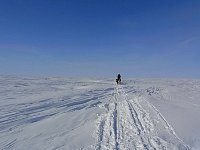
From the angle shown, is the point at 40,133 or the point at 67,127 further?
the point at 67,127

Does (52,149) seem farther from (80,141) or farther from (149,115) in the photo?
(149,115)

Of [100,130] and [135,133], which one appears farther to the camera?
[100,130]

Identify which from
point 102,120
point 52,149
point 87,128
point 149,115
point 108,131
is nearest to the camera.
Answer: point 52,149

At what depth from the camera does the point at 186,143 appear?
7422 millimetres

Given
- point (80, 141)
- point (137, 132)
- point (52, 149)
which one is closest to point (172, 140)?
point (137, 132)

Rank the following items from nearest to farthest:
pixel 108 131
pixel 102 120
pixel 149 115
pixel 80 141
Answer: pixel 80 141 → pixel 108 131 → pixel 102 120 → pixel 149 115

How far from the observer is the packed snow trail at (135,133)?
6.76 meters

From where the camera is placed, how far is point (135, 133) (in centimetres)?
793

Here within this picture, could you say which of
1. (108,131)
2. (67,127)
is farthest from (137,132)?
(67,127)

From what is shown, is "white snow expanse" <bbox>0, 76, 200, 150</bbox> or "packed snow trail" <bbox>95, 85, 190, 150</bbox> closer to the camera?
"packed snow trail" <bbox>95, 85, 190, 150</bbox>

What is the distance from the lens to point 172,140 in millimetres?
7543

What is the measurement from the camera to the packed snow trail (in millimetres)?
6758

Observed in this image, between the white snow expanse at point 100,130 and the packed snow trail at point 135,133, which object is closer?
the packed snow trail at point 135,133

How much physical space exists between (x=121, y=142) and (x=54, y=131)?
2.55 m
